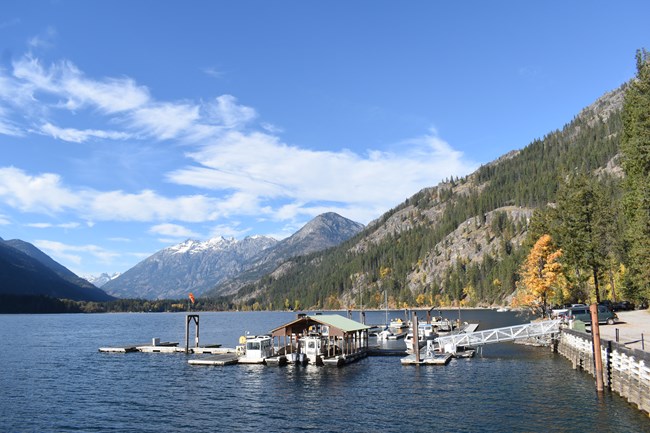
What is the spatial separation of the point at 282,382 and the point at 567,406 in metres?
31.4

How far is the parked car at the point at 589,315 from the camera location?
6956cm

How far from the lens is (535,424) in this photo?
36.1m

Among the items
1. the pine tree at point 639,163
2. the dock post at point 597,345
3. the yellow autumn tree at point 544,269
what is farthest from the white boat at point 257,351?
the yellow autumn tree at point 544,269

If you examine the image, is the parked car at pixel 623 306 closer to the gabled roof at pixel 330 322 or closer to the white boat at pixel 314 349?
the gabled roof at pixel 330 322

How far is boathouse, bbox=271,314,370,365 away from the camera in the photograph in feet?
239

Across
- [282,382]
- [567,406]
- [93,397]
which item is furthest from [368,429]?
[93,397]

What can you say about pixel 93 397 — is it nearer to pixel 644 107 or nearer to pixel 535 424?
pixel 535 424

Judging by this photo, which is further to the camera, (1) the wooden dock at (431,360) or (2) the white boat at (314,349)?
(2) the white boat at (314,349)

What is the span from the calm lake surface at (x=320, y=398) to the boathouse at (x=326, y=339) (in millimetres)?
2946

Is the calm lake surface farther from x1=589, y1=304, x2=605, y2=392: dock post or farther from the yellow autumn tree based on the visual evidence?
the yellow autumn tree

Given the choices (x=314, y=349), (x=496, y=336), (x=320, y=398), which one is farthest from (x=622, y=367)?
(x=314, y=349)

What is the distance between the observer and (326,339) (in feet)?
257

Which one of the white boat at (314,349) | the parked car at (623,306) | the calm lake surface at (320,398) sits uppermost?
the parked car at (623,306)

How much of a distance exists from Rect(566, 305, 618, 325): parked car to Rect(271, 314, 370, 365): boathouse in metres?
32.5
